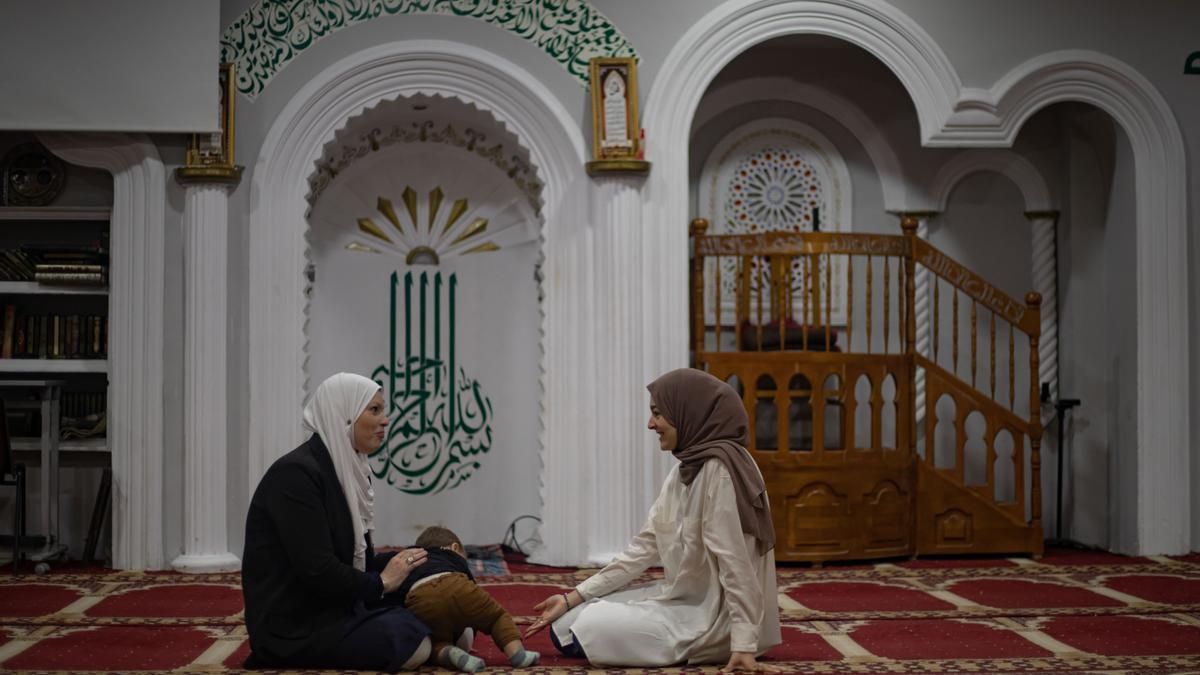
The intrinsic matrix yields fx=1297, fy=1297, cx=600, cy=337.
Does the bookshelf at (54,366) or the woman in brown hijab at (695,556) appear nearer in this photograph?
the woman in brown hijab at (695,556)

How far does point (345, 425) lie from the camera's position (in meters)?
3.68

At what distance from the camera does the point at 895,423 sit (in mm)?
6586

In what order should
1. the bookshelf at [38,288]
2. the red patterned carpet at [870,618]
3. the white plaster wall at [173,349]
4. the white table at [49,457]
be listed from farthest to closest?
the bookshelf at [38,288] < the white plaster wall at [173,349] < the white table at [49,457] < the red patterned carpet at [870,618]

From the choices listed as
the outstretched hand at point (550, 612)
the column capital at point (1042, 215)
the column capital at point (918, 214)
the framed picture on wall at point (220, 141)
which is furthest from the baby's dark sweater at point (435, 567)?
the column capital at point (1042, 215)

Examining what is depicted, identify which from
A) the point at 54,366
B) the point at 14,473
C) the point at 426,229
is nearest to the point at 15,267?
the point at 54,366

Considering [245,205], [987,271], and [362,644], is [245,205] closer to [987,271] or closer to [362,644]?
[362,644]

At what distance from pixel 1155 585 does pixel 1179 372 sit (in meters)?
1.41

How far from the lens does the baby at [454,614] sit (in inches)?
146

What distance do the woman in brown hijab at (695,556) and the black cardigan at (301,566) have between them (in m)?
0.59

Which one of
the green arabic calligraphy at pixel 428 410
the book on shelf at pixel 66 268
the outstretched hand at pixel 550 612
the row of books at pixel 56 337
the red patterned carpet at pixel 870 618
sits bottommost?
the red patterned carpet at pixel 870 618

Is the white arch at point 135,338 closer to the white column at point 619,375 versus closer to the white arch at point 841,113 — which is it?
the white column at point 619,375

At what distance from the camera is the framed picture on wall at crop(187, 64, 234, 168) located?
6074 mm

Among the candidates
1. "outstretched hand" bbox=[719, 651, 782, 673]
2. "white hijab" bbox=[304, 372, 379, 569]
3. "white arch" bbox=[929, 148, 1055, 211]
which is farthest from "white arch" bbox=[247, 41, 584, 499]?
"outstretched hand" bbox=[719, 651, 782, 673]

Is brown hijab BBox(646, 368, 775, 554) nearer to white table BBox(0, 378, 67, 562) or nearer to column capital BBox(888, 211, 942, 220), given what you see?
white table BBox(0, 378, 67, 562)
